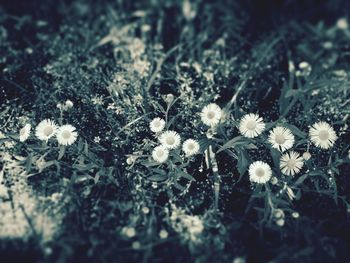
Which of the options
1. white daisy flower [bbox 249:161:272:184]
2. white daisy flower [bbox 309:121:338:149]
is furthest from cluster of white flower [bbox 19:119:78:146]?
white daisy flower [bbox 309:121:338:149]

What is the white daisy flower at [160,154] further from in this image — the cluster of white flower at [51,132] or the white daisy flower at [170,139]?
the cluster of white flower at [51,132]

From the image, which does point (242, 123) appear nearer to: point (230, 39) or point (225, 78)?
point (225, 78)

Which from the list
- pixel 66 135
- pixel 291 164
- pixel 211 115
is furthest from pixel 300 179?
pixel 66 135

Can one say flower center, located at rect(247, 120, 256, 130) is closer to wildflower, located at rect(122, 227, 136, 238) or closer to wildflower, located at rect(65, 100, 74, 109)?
wildflower, located at rect(122, 227, 136, 238)

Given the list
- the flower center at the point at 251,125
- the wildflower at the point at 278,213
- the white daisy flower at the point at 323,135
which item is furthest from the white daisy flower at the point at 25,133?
the white daisy flower at the point at 323,135

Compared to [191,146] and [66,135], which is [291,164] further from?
[66,135]
